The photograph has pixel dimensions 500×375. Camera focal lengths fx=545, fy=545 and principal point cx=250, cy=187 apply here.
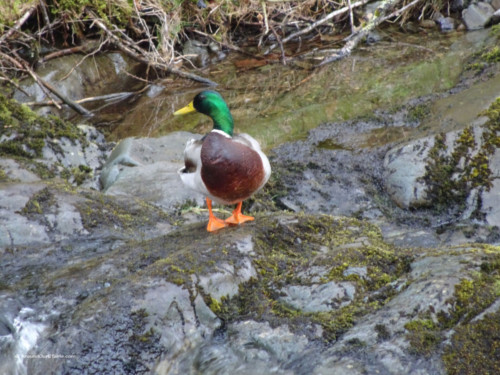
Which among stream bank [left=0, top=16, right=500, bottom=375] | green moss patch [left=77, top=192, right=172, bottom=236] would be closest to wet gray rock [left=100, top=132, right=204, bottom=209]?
stream bank [left=0, top=16, right=500, bottom=375]

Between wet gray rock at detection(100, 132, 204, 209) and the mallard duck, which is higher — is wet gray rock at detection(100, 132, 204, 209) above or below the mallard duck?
below

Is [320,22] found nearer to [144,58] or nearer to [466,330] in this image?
[144,58]

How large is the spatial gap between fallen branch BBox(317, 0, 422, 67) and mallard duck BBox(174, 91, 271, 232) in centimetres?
558

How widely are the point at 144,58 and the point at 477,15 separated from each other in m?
5.55

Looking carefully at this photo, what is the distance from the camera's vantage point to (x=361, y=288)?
2.31 meters

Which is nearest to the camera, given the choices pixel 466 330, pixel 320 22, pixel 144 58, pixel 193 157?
pixel 466 330

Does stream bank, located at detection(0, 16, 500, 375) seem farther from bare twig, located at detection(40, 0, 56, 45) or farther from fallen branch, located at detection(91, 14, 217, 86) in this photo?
bare twig, located at detection(40, 0, 56, 45)

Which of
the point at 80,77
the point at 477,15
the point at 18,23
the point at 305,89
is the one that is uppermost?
the point at 18,23

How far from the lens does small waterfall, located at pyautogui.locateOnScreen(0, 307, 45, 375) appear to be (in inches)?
87.7

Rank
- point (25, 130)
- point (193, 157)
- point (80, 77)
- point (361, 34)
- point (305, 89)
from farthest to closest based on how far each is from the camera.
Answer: point (361, 34) < point (80, 77) < point (305, 89) < point (25, 130) < point (193, 157)

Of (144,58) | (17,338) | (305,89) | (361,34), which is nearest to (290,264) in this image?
(17,338)

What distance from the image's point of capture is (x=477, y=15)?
29.9 ft

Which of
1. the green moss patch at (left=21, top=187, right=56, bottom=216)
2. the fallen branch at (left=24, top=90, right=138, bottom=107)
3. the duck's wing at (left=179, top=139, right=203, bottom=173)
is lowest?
the fallen branch at (left=24, top=90, right=138, bottom=107)

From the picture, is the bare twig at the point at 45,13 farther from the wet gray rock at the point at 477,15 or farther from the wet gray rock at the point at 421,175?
the wet gray rock at the point at 477,15
